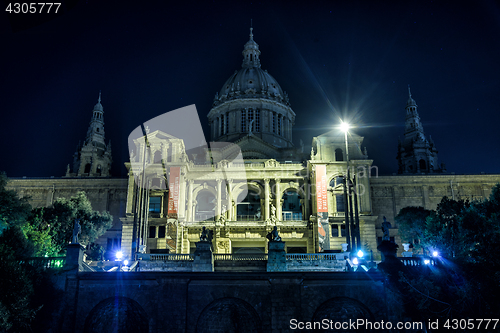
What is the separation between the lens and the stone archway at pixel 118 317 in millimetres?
23422

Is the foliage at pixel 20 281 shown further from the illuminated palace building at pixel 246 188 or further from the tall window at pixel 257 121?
the tall window at pixel 257 121

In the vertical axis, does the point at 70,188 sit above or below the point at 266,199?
above

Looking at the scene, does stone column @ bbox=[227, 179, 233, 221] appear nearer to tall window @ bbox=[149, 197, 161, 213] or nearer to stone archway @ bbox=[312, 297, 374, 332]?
tall window @ bbox=[149, 197, 161, 213]

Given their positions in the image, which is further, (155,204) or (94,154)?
(94,154)

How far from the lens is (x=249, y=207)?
176ft

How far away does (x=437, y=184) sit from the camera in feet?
194

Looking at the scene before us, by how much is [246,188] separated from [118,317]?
3030cm

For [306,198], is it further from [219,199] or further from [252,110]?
[252,110]

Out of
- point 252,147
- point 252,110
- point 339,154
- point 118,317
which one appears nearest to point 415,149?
point 339,154

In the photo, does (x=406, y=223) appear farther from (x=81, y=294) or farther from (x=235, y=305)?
(x=81, y=294)

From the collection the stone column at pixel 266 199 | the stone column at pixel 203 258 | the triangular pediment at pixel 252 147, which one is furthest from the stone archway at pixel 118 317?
the triangular pediment at pixel 252 147

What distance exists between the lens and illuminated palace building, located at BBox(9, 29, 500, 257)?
47250mm

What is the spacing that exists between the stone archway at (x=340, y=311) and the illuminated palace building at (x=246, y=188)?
9.69m

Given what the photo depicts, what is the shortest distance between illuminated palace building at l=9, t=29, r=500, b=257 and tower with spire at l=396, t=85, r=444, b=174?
1196 cm
